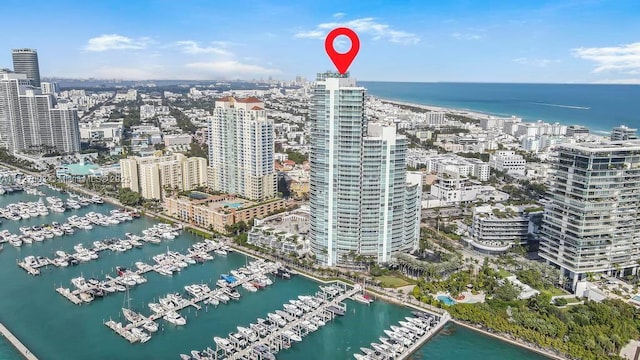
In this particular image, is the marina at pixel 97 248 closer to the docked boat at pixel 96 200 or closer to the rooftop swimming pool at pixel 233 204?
the rooftop swimming pool at pixel 233 204

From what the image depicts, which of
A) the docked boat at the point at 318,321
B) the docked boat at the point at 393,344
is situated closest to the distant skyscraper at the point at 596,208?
the docked boat at the point at 393,344

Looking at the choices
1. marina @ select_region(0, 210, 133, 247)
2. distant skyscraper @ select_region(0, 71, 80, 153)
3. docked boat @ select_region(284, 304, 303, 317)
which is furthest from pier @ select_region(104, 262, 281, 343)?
distant skyscraper @ select_region(0, 71, 80, 153)

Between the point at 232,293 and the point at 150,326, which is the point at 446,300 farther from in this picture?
the point at 150,326

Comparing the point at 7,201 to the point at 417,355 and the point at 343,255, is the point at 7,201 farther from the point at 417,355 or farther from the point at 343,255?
the point at 417,355

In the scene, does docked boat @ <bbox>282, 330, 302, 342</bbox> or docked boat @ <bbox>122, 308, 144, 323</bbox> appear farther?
docked boat @ <bbox>122, 308, 144, 323</bbox>

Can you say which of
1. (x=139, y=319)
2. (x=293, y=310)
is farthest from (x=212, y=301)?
(x=293, y=310)

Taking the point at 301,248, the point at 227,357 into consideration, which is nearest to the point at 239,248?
the point at 301,248

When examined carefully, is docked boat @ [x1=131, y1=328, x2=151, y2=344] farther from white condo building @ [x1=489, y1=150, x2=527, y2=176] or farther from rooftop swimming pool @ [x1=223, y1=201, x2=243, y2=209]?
white condo building @ [x1=489, y1=150, x2=527, y2=176]
